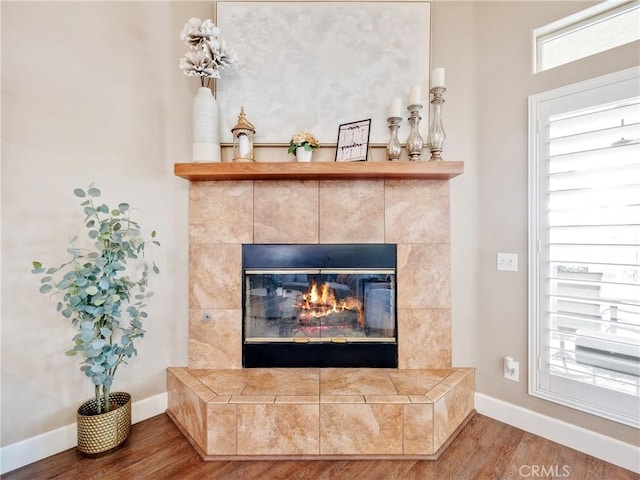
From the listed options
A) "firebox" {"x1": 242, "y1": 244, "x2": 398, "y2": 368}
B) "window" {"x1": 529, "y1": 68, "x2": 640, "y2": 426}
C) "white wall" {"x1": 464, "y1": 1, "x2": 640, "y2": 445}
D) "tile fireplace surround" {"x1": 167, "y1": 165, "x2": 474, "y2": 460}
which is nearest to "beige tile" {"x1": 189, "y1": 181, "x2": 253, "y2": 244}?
"tile fireplace surround" {"x1": 167, "y1": 165, "x2": 474, "y2": 460}

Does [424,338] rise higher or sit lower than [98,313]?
lower

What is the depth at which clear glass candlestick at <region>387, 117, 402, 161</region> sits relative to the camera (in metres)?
1.96

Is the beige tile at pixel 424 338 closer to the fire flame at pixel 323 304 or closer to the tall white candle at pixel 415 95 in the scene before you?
the fire flame at pixel 323 304

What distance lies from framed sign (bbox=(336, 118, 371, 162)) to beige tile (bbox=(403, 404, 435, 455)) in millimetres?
1524

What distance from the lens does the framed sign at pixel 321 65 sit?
2051mm

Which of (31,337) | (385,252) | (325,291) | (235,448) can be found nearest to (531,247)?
(385,252)

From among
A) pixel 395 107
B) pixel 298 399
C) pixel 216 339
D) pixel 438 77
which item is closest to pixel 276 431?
pixel 298 399

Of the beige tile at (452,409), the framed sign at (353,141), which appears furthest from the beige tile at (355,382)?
the framed sign at (353,141)

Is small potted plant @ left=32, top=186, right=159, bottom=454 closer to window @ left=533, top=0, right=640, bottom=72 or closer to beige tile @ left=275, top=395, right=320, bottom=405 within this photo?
beige tile @ left=275, top=395, right=320, bottom=405

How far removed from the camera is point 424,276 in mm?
2062

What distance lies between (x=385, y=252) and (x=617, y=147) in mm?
1332

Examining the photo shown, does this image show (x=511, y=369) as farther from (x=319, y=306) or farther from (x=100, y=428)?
(x=100, y=428)

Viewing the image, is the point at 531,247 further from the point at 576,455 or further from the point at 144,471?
the point at 144,471

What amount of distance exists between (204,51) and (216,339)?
1874 millimetres
